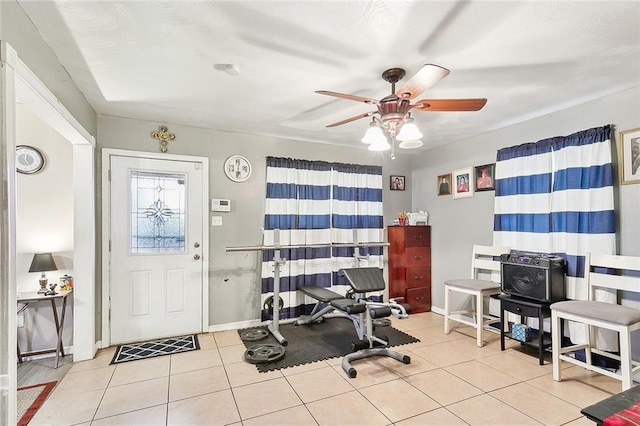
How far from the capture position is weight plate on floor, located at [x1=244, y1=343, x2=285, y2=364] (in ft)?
9.79

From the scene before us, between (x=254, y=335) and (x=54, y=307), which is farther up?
(x=54, y=307)

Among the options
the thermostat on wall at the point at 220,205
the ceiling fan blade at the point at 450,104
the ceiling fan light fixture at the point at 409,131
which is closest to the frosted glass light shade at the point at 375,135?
the ceiling fan light fixture at the point at 409,131

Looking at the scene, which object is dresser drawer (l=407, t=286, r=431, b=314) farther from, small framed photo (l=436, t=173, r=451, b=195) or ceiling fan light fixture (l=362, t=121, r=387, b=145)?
ceiling fan light fixture (l=362, t=121, r=387, b=145)

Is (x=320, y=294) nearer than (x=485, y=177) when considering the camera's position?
Yes

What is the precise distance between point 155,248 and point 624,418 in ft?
12.8

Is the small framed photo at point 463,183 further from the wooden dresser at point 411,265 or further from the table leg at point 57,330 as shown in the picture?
the table leg at point 57,330

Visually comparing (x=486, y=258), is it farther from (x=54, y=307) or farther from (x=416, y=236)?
(x=54, y=307)

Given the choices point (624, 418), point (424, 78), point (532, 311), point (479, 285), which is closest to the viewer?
point (624, 418)

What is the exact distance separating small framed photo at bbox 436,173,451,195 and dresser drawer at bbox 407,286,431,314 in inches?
57.5

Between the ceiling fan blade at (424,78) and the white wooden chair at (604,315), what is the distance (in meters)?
2.17

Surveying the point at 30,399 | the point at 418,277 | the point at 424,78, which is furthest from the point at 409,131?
the point at 30,399

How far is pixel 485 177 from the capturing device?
4039 millimetres

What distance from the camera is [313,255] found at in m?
4.40

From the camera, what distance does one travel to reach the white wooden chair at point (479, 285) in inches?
135
